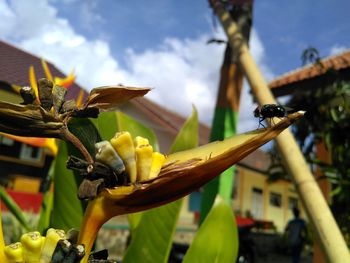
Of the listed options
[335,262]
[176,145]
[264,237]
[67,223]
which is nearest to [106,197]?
[67,223]

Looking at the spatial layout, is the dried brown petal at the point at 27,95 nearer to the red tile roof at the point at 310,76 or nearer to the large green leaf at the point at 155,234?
the large green leaf at the point at 155,234

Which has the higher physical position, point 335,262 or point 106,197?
point 106,197

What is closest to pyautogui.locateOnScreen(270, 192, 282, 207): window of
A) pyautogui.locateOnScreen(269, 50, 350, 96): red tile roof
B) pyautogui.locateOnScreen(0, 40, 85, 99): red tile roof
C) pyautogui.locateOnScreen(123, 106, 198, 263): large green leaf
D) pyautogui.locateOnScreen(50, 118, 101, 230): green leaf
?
pyautogui.locateOnScreen(269, 50, 350, 96): red tile roof

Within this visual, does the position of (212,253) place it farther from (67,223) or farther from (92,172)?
(92,172)

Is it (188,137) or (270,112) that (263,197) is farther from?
(270,112)

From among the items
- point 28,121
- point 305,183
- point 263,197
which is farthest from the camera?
point 263,197

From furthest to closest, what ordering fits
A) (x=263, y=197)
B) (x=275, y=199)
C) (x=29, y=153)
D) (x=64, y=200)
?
(x=275, y=199)
(x=263, y=197)
(x=29, y=153)
(x=64, y=200)

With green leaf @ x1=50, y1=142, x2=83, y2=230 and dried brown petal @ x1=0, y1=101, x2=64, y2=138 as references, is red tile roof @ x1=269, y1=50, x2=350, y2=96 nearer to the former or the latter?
green leaf @ x1=50, y1=142, x2=83, y2=230

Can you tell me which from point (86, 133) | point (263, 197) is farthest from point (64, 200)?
point (263, 197)
